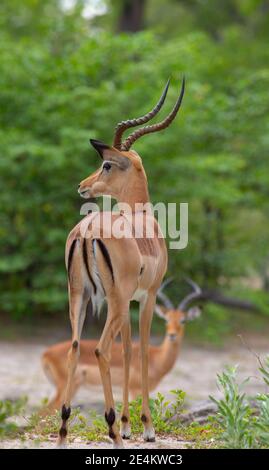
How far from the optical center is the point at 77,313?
4238 millimetres

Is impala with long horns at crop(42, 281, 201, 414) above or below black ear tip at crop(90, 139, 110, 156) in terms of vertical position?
below

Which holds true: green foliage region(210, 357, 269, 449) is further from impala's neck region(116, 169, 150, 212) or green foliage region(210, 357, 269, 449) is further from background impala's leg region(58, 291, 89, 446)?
impala's neck region(116, 169, 150, 212)

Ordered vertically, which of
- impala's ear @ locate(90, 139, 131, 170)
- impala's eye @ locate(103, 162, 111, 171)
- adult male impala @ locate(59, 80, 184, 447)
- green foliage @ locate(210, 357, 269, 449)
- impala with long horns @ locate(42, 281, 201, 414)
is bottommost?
green foliage @ locate(210, 357, 269, 449)

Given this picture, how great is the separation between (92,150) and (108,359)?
885 cm

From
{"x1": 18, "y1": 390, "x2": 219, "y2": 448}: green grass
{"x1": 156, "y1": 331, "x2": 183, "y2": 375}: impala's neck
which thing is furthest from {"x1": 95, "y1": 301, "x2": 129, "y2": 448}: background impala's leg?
{"x1": 156, "y1": 331, "x2": 183, "y2": 375}: impala's neck

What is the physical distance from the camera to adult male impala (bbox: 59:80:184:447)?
4.16 m

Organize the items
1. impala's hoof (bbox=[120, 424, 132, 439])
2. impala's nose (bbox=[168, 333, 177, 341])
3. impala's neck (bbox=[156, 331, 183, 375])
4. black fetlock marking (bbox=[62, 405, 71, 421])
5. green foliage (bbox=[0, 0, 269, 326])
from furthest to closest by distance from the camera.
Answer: green foliage (bbox=[0, 0, 269, 326]) → impala's nose (bbox=[168, 333, 177, 341]) → impala's neck (bbox=[156, 331, 183, 375]) → impala's hoof (bbox=[120, 424, 132, 439]) → black fetlock marking (bbox=[62, 405, 71, 421])

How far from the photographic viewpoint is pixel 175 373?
11.3 metres

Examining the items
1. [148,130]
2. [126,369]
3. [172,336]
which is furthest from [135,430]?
[172,336]

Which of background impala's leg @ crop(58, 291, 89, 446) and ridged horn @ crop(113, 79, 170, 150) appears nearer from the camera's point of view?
background impala's leg @ crop(58, 291, 89, 446)

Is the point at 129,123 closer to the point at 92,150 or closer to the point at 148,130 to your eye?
the point at 148,130

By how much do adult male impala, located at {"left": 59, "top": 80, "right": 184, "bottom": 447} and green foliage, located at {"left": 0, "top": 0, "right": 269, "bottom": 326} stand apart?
730cm

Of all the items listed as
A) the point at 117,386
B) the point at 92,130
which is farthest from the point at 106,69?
the point at 117,386
